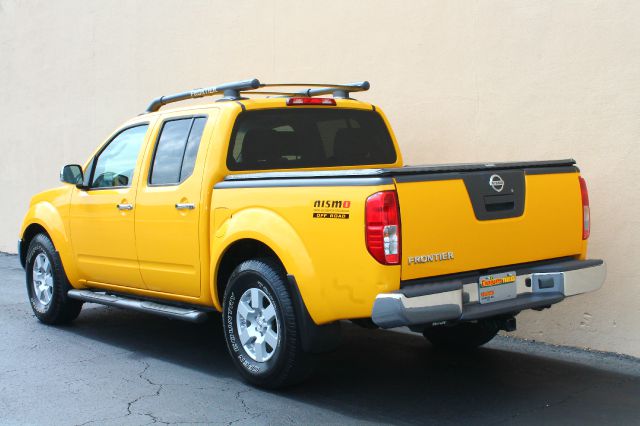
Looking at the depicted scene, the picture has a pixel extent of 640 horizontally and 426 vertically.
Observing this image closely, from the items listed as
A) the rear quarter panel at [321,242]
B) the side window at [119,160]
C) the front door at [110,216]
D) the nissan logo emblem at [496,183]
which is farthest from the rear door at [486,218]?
the side window at [119,160]

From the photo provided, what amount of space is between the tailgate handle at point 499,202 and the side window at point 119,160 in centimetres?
321

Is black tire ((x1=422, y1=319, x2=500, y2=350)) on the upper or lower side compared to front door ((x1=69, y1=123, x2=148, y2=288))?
lower

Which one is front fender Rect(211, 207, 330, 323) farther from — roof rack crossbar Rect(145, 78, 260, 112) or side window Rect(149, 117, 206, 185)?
roof rack crossbar Rect(145, 78, 260, 112)

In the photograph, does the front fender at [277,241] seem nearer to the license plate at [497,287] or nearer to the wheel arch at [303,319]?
the wheel arch at [303,319]

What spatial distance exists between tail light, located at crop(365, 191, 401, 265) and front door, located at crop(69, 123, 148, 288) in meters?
2.75

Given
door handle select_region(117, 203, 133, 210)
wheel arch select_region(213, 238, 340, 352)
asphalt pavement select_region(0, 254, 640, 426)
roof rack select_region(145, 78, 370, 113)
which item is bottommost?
asphalt pavement select_region(0, 254, 640, 426)

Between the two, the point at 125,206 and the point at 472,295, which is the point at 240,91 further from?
the point at 472,295

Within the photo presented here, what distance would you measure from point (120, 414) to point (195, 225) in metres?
1.56

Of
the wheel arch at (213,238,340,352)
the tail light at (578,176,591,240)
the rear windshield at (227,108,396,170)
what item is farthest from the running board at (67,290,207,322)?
the tail light at (578,176,591,240)

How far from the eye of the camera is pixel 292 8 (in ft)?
31.8

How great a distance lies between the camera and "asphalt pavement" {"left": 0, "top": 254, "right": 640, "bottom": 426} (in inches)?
206

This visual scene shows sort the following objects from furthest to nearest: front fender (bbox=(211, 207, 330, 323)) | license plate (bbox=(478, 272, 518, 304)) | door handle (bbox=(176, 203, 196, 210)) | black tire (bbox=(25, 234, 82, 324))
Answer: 1. black tire (bbox=(25, 234, 82, 324))
2. door handle (bbox=(176, 203, 196, 210))
3. front fender (bbox=(211, 207, 330, 323))
4. license plate (bbox=(478, 272, 518, 304))

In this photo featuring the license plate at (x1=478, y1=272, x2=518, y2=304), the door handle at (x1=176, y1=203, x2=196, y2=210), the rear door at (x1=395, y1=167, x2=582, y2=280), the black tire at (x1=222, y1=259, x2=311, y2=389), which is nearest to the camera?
the rear door at (x1=395, y1=167, x2=582, y2=280)

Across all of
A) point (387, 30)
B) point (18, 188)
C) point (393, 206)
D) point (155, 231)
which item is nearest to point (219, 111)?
point (155, 231)
